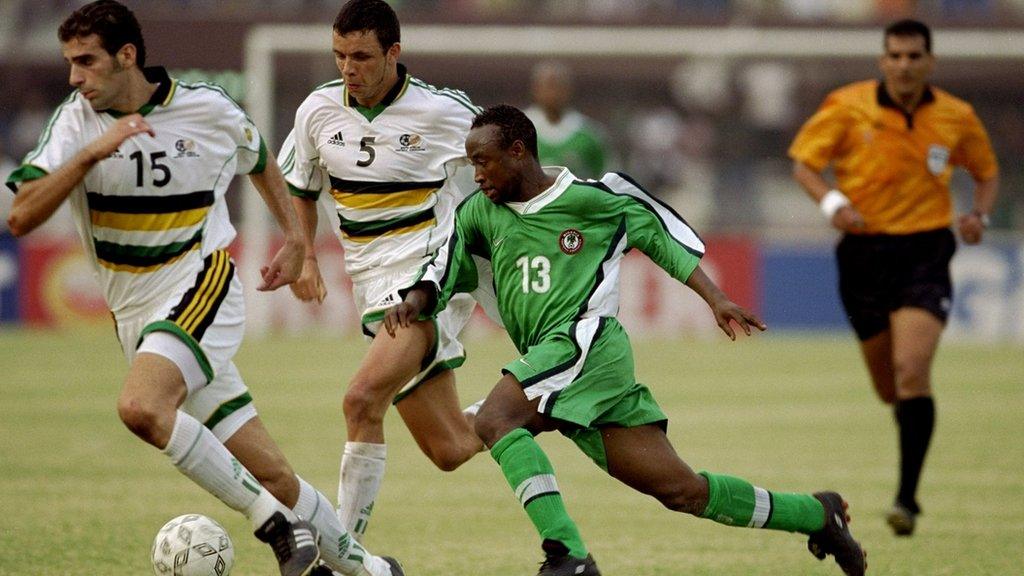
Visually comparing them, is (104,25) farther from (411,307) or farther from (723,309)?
(723,309)

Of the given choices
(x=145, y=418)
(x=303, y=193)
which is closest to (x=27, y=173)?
(x=145, y=418)

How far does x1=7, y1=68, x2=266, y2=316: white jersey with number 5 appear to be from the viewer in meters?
5.84

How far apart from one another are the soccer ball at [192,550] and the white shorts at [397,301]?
114cm

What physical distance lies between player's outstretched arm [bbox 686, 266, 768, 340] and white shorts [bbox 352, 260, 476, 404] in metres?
1.33

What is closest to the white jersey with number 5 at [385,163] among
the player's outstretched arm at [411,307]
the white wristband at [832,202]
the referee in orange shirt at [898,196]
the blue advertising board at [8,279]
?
the player's outstretched arm at [411,307]

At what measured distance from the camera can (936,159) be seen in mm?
9055

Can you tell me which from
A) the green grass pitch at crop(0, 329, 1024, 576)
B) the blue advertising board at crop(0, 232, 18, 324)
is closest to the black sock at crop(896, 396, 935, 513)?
the green grass pitch at crop(0, 329, 1024, 576)

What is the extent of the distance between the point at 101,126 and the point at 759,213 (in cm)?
2137

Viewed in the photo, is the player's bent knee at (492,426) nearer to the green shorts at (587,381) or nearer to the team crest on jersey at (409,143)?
the green shorts at (587,381)

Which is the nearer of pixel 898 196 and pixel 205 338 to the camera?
pixel 205 338

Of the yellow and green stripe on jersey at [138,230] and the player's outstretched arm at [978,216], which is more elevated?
the yellow and green stripe on jersey at [138,230]

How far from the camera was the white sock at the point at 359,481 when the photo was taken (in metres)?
6.79

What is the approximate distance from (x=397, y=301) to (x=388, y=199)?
0.48 metres

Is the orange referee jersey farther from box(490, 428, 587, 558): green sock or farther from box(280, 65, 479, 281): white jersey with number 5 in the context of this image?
box(490, 428, 587, 558): green sock
